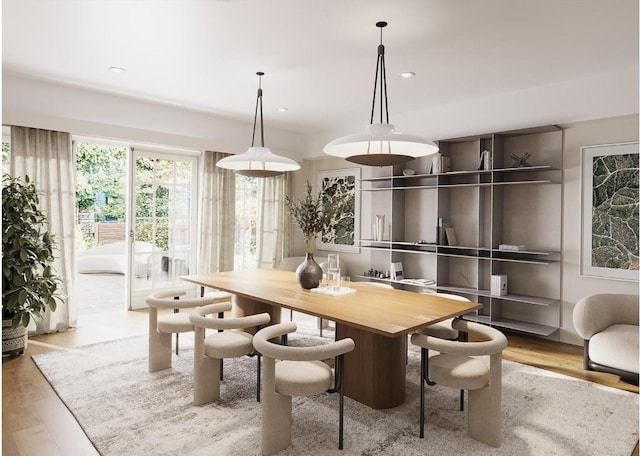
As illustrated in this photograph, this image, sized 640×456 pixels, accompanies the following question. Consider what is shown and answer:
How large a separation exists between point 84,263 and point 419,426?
8310mm

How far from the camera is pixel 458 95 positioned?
4.79m

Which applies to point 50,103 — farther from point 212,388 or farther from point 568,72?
point 568,72

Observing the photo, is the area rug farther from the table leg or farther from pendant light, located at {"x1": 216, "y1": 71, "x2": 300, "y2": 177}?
pendant light, located at {"x1": 216, "y1": 71, "x2": 300, "y2": 177}

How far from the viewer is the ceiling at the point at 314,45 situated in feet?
9.53

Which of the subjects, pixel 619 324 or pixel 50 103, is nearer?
Answer: pixel 619 324

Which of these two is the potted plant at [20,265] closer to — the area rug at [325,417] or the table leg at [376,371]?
the area rug at [325,417]

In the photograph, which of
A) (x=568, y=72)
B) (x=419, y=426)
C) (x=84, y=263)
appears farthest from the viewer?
(x=84, y=263)

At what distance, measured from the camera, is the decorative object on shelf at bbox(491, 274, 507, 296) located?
464 centimetres

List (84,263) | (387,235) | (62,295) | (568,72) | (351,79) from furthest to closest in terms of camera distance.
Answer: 1. (84,263)
2. (387,235)
3. (62,295)
4. (351,79)
5. (568,72)

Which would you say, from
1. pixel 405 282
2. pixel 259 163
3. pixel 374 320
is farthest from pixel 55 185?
pixel 405 282

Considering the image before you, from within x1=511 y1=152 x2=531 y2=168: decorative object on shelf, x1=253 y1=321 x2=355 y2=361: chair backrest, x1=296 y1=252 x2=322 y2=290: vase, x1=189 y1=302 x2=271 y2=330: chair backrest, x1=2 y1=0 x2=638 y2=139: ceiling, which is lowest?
x1=253 y1=321 x2=355 y2=361: chair backrest

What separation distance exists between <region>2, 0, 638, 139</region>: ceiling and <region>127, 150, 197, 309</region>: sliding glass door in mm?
1105

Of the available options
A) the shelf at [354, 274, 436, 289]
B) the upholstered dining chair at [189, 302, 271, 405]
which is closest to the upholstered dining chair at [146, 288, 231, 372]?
the upholstered dining chair at [189, 302, 271, 405]

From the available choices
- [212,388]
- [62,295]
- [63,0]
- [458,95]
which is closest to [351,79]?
[458,95]
